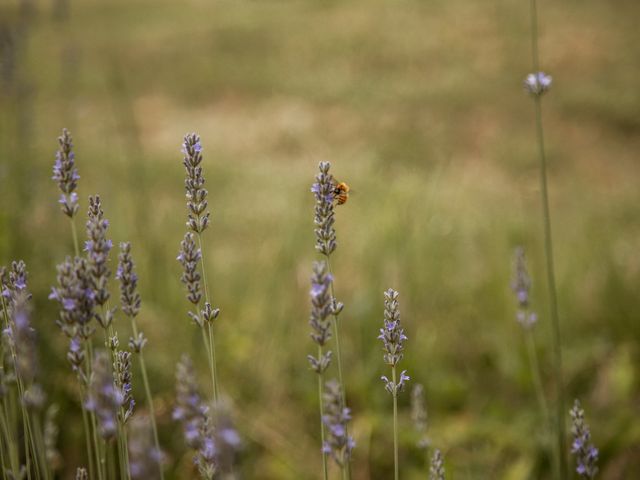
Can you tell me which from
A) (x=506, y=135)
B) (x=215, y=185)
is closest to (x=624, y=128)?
(x=506, y=135)

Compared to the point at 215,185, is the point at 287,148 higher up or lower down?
higher up

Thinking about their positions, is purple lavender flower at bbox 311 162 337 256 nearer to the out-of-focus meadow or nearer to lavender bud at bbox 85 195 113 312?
lavender bud at bbox 85 195 113 312

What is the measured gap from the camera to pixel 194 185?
Result: 3.92 feet

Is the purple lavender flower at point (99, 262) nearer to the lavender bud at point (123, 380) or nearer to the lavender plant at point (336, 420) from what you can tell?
the lavender bud at point (123, 380)

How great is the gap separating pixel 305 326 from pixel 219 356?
0.63 meters

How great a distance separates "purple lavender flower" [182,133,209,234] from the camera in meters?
1.18

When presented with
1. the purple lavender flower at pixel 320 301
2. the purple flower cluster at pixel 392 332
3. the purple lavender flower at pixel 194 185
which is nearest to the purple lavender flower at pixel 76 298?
the purple lavender flower at pixel 194 185

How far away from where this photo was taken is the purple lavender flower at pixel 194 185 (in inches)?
46.5

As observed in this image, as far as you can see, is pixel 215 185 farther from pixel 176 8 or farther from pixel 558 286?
pixel 176 8

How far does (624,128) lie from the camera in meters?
9.12

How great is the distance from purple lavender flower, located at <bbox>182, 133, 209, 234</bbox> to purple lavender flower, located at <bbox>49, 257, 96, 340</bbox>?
9.6 inches

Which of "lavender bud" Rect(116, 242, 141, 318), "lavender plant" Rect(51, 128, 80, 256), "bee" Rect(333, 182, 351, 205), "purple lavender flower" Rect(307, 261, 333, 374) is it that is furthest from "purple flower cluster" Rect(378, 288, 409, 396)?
"bee" Rect(333, 182, 351, 205)

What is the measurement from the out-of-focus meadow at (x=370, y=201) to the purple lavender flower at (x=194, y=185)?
4.63 ft

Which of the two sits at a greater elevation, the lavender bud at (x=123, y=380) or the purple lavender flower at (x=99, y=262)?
the purple lavender flower at (x=99, y=262)
